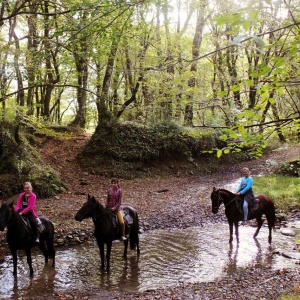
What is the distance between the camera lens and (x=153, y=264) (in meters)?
8.38

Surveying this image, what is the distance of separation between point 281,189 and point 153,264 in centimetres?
1015

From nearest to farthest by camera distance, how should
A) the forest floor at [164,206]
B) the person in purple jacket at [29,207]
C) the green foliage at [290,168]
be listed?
the forest floor at [164,206], the person in purple jacket at [29,207], the green foliage at [290,168]

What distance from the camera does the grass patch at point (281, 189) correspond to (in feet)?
45.2

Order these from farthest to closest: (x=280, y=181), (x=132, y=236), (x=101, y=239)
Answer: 1. (x=280, y=181)
2. (x=132, y=236)
3. (x=101, y=239)

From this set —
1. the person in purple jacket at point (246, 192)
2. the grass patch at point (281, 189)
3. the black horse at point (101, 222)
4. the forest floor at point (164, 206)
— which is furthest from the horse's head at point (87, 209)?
the grass patch at point (281, 189)

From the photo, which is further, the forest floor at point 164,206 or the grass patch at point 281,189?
the grass patch at point 281,189

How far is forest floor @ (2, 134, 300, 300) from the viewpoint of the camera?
6281 millimetres

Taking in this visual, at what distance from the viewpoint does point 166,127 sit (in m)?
23.5

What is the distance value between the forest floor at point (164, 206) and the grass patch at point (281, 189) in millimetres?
2509

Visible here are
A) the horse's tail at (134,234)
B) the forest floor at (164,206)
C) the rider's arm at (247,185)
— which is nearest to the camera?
the forest floor at (164,206)

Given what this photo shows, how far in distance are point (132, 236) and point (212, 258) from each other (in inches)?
95.5

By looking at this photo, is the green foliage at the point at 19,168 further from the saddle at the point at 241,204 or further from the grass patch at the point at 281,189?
the grass patch at the point at 281,189

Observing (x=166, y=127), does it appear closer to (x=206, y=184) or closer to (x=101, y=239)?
(x=206, y=184)

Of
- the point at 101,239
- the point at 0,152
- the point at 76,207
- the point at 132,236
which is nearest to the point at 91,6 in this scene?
the point at 101,239
